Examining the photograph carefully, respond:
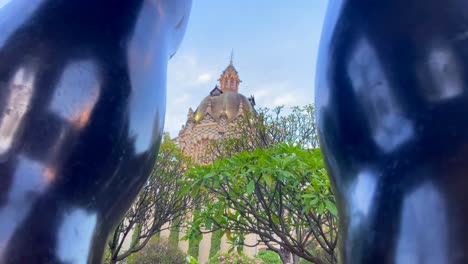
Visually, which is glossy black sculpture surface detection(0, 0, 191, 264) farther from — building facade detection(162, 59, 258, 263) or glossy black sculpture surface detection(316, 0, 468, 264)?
building facade detection(162, 59, 258, 263)

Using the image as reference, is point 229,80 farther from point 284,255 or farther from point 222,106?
point 284,255

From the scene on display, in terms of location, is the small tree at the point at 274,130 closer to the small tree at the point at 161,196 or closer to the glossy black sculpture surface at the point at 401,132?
the small tree at the point at 161,196

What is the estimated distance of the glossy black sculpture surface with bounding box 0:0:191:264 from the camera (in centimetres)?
70

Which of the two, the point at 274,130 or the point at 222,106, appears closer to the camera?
the point at 274,130

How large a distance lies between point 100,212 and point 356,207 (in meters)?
0.51

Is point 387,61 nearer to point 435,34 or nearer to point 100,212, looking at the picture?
point 435,34

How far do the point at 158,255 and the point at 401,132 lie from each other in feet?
47.2

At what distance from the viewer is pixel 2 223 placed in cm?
68

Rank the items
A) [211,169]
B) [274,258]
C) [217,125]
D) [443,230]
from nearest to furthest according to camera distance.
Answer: [443,230], [211,169], [274,258], [217,125]

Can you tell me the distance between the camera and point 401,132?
0.67 m

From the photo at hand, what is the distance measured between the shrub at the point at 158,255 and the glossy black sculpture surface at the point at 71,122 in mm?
13671

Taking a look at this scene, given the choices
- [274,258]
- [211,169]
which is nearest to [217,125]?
[274,258]

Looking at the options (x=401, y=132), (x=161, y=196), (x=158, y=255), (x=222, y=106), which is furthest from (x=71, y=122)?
(x=222, y=106)

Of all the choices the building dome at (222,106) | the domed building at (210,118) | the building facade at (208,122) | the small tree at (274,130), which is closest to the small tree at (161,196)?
the small tree at (274,130)
